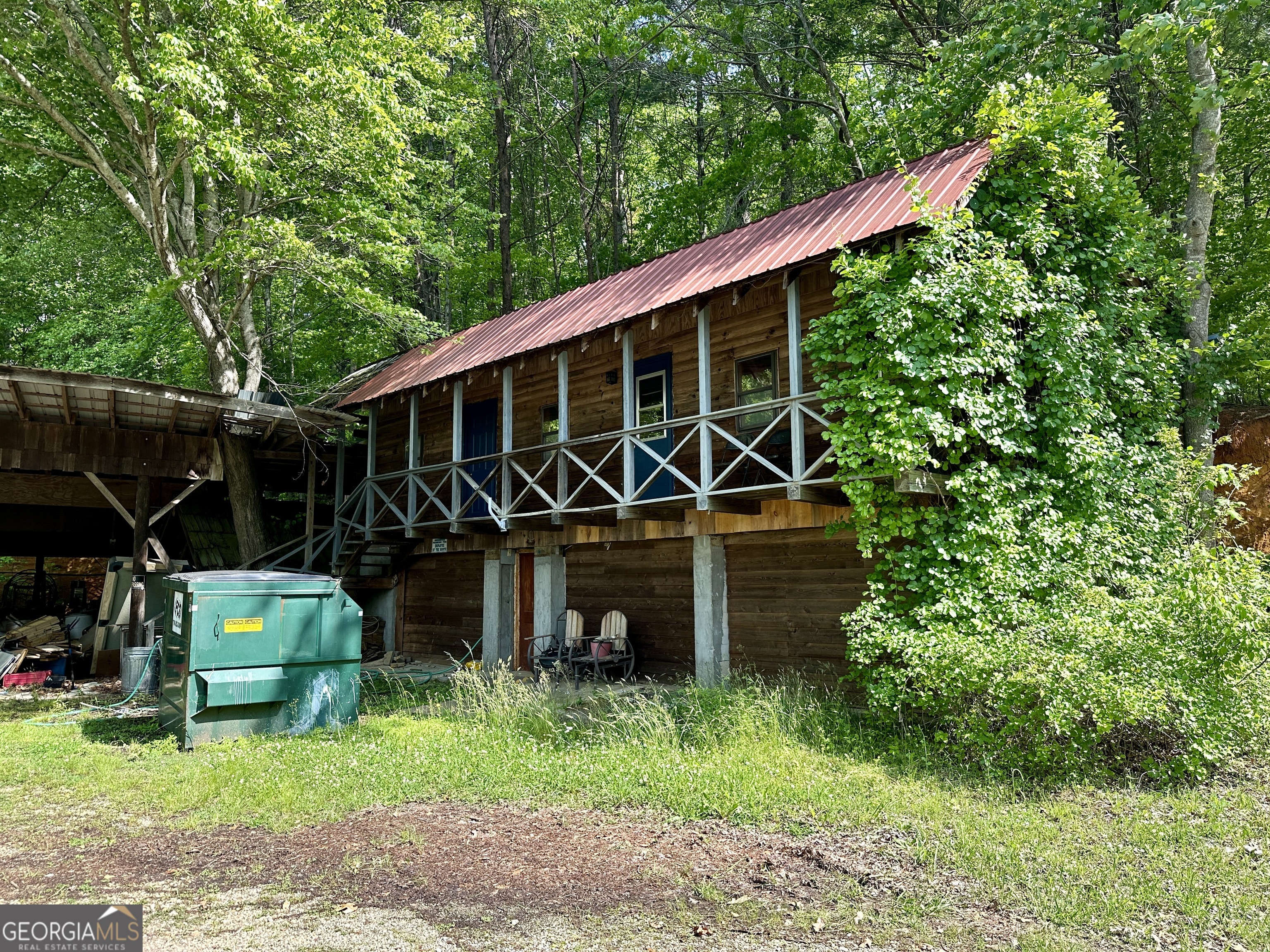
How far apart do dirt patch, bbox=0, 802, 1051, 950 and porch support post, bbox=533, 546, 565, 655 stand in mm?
8004

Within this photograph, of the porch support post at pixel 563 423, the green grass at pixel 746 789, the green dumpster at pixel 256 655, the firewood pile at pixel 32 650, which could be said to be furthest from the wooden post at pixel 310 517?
the green dumpster at pixel 256 655

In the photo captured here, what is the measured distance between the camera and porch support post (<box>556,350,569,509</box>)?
1208 centimetres

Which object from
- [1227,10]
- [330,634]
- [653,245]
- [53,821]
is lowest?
[53,821]

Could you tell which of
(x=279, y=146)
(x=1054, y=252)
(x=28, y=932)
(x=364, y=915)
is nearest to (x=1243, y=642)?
(x=1054, y=252)

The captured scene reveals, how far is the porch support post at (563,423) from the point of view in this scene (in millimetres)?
12078

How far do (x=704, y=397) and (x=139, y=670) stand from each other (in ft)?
30.1

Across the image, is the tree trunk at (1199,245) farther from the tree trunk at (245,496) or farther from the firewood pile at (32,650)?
the firewood pile at (32,650)

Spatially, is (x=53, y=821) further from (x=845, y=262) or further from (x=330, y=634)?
(x=845, y=262)

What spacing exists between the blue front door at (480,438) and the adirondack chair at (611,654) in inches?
139

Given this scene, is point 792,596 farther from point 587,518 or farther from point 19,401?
point 19,401

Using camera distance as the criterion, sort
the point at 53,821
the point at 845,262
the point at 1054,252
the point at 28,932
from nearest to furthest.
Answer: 1. the point at 28,932
2. the point at 53,821
3. the point at 845,262
4. the point at 1054,252

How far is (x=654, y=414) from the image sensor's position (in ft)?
43.0

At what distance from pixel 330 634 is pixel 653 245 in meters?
18.0

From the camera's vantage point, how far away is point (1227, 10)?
9062 mm
